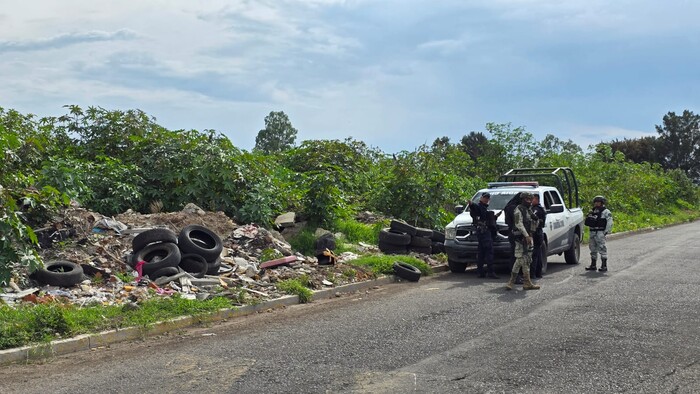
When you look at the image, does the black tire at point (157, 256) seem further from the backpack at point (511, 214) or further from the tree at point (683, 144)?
the tree at point (683, 144)

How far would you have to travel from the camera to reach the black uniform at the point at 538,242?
46.0ft

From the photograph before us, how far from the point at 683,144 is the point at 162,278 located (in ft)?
289

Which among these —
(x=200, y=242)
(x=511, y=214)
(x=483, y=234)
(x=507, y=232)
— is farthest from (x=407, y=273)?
(x=200, y=242)

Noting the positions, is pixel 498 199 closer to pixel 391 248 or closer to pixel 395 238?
pixel 395 238

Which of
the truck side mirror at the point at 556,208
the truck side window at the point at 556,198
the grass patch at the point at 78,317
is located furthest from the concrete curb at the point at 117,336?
the truck side window at the point at 556,198

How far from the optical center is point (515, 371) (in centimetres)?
668

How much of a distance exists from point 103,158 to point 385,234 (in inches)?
313

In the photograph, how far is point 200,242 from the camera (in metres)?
14.0

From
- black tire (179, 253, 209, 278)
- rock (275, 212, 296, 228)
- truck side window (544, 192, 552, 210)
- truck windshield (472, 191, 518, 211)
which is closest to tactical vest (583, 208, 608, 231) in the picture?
truck side window (544, 192, 552, 210)

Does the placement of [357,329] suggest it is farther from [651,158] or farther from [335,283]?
[651,158]

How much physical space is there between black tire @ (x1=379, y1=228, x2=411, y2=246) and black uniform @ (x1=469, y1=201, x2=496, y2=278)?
110 inches

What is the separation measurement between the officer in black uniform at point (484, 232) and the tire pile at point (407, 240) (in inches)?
111

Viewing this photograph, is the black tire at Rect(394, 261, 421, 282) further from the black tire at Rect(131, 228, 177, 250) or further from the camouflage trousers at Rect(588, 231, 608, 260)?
the black tire at Rect(131, 228, 177, 250)

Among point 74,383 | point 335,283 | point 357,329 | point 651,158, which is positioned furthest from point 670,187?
point 74,383
